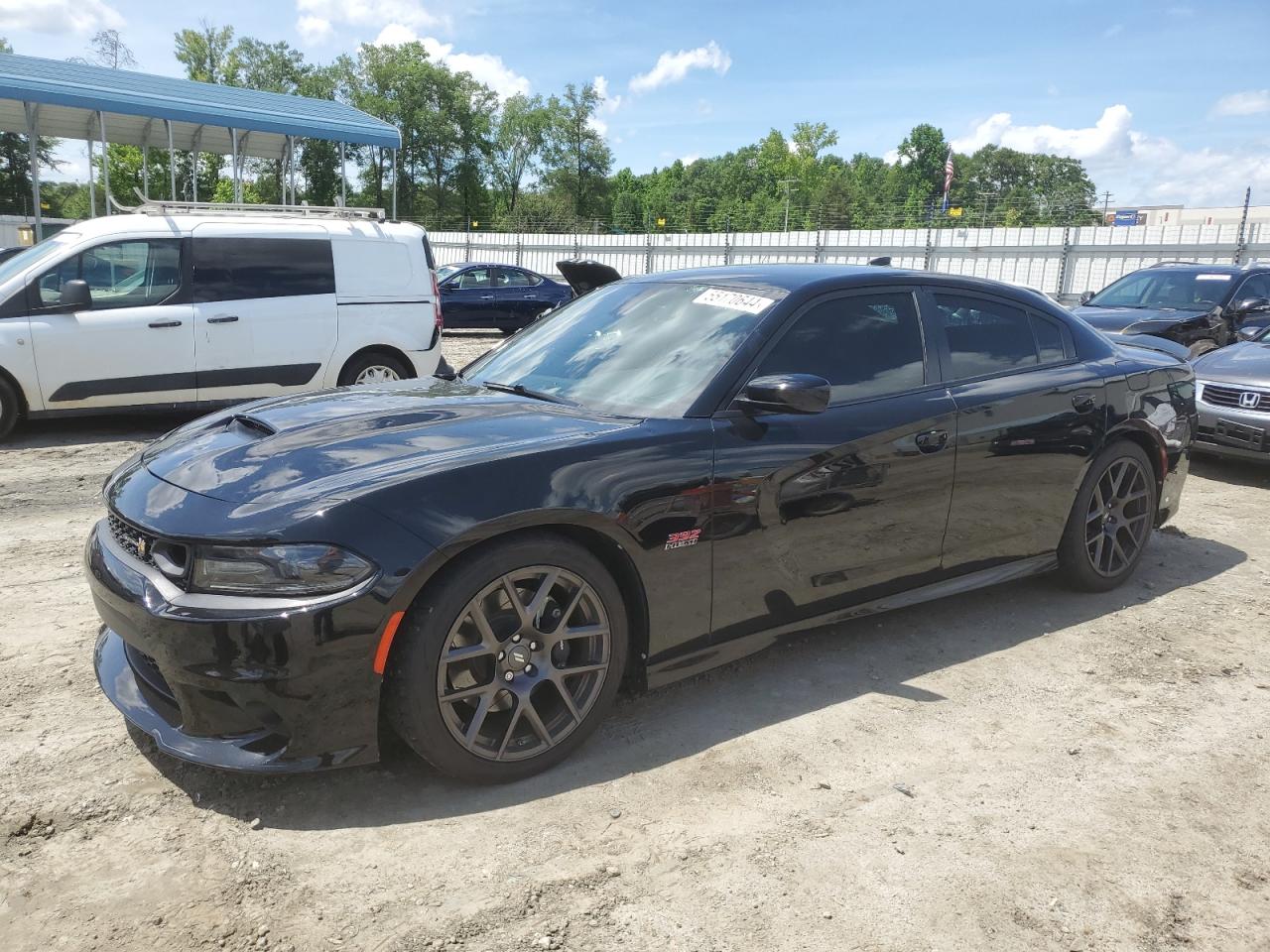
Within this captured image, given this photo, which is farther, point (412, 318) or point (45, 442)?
point (412, 318)

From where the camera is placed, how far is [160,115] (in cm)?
1545

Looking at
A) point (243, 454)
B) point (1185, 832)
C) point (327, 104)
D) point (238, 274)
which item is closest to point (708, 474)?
point (243, 454)

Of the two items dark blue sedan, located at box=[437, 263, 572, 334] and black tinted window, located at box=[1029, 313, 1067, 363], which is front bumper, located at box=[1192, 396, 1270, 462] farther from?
dark blue sedan, located at box=[437, 263, 572, 334]

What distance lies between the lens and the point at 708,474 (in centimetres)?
308

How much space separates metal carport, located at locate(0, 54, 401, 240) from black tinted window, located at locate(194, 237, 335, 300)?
7219 millimetres

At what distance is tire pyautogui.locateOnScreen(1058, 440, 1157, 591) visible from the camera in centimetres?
442

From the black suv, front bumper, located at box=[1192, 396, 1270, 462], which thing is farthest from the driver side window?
the black suv

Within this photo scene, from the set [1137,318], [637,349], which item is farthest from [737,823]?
[1137,318]

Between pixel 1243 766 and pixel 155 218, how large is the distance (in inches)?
327

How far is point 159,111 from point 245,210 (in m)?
8.93

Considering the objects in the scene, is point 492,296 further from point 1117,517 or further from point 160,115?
point 1117,517

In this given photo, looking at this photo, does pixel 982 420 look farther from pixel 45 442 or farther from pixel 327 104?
pixel 327 104

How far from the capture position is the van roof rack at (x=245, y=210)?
8039mm

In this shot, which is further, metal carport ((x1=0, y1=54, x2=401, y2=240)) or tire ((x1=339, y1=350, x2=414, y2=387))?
metal carport ((x1=0, y1=54, x2=401, y2=240))
